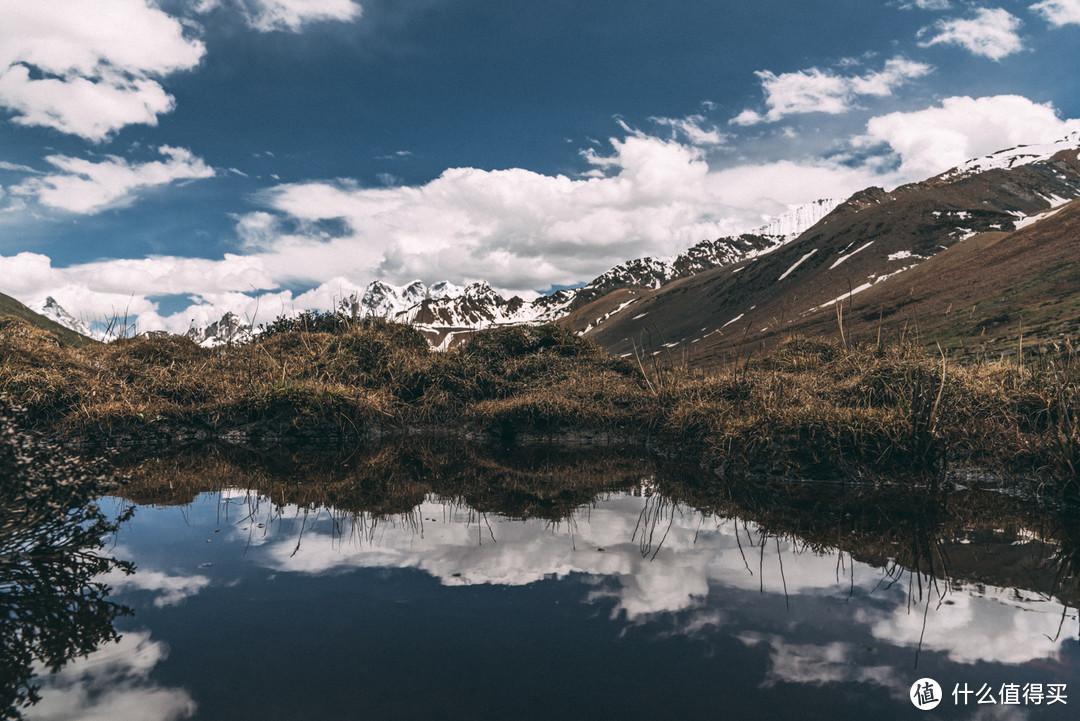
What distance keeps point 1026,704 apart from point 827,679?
109cm

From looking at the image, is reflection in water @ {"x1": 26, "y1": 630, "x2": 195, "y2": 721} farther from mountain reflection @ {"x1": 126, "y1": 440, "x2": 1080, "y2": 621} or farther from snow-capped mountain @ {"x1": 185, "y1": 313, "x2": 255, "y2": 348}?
snow-capped mountain @ {"x1": 185, "y1": 313, "x2": 255, "y2": 348}

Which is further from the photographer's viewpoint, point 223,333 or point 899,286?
point 899,286

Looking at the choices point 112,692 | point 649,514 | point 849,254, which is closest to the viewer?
point 112,692

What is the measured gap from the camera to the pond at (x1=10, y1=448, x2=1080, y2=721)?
3.32 m

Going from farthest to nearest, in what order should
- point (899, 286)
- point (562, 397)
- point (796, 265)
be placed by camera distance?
point (796, 265) → point (899, 286) → point (562, 397)

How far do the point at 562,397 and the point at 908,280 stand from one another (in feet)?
168

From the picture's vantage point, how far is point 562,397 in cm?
1421

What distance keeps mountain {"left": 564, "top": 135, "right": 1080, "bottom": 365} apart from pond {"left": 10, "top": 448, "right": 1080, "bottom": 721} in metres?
5.91

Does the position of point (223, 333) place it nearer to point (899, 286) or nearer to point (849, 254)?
point (899, 286)

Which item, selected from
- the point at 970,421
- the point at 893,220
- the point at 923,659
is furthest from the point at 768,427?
the point at 893,220

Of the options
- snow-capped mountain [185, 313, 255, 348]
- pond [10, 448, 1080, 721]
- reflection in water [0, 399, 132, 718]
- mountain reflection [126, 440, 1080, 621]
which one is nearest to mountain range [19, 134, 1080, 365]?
snow-capped mountain [185, 313, 255, 348]

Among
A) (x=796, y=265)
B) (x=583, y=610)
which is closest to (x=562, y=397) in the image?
(x=583, y=610)

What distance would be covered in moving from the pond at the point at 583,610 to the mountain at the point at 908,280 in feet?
19.4

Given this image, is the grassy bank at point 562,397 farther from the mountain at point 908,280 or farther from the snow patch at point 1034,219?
the snow patch at point 1034,219
